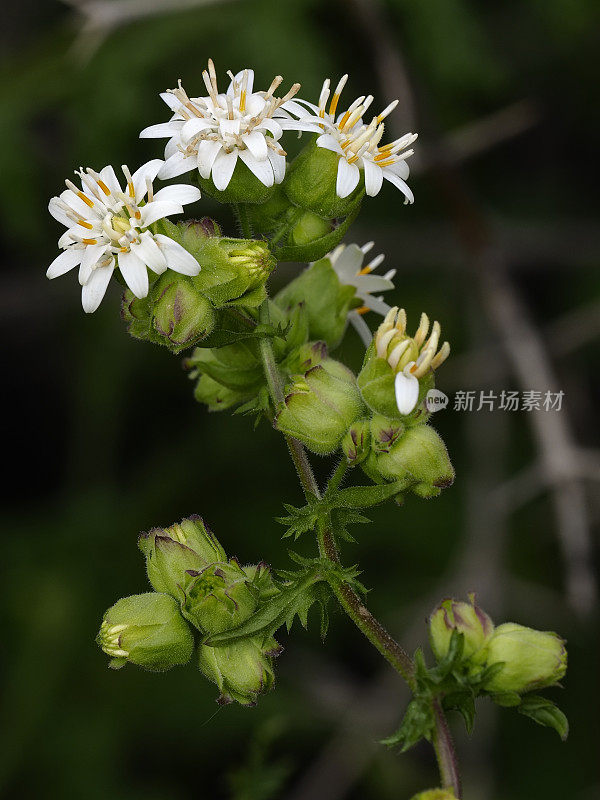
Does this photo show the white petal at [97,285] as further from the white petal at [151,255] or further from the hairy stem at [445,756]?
the hairy stem at [445,756]

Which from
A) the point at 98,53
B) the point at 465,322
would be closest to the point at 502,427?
the point at 465,322

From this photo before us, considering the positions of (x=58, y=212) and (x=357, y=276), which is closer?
(x=58, y=212)

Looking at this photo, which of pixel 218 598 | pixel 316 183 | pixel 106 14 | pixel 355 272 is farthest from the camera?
pixel 106 14

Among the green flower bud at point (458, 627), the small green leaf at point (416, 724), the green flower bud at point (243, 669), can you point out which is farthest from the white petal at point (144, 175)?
the small green leaf at point (416, 724)

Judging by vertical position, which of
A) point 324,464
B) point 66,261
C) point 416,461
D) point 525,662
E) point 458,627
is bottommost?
point 324,464

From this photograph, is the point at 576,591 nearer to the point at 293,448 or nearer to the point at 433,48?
the point at 293,448

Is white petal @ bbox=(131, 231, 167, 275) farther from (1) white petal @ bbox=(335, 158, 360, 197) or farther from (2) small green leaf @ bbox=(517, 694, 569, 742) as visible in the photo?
Answer: (2) small green leaf @ bbox=(517, 694, 569, 742)

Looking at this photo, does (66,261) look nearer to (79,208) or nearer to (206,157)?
(79,208)

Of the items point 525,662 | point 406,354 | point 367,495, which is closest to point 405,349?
point 406,354

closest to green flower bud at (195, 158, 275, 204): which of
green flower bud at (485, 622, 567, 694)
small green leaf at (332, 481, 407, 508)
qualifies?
small green leaf at (332, 481, 407, 508)
